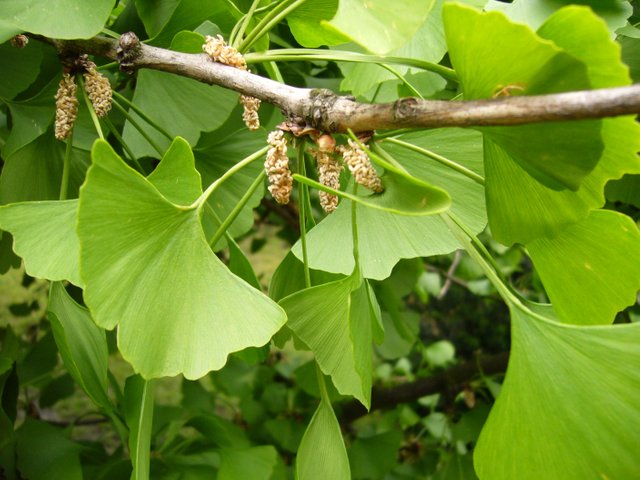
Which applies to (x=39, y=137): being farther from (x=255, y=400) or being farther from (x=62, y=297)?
(x=255, y=400)

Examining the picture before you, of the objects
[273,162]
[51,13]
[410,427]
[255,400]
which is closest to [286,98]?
[273,162]

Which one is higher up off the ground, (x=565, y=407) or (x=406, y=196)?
(x=406, y=196)

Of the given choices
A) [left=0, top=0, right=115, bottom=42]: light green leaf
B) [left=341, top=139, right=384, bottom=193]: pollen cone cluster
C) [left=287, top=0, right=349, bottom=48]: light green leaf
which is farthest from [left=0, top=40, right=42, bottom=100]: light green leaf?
[left=341, top=139, right=384, bottom=193]: pollen cone cluster

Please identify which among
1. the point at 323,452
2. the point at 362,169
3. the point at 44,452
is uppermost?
the point at 362,169

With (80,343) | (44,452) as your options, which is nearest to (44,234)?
(80,343)

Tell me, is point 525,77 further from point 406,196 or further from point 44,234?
point 44,234

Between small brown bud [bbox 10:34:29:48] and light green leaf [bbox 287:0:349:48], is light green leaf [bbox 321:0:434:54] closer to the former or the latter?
light green leaf [bbox 287:0:349:48]

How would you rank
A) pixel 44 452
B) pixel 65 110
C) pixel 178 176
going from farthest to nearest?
pixel 44 452, pixel 65 110, pixel 178 176
